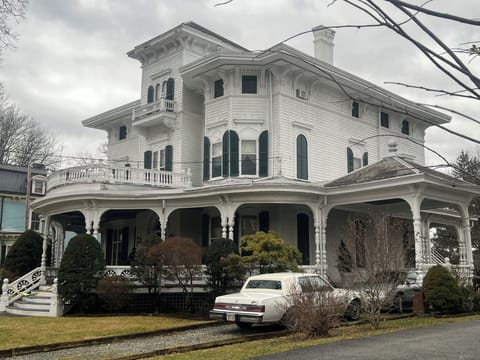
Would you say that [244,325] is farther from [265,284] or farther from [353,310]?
[353,310]

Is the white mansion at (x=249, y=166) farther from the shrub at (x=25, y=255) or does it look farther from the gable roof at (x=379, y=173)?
the shrub at (x=25, y=255)

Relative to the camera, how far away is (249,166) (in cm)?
2253

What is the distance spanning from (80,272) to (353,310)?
29.9 feet

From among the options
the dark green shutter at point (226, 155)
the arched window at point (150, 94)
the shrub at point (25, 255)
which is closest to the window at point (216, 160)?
the dark green shutter at point (226, 155)

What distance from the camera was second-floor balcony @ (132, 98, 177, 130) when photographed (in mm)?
24859

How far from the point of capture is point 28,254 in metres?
23.7

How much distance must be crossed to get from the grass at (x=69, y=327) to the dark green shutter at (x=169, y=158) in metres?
9.80

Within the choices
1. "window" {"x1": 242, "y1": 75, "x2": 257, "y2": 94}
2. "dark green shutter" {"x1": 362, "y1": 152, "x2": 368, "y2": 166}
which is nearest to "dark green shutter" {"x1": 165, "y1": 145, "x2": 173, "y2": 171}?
"window" {"x1": 242, "y1": 75, "x2": 257, "y2": 94}

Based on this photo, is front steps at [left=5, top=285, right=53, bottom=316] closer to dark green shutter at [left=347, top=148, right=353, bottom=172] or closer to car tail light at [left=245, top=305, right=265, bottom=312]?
car tail light at [left=245, top=305, right=265, bottom=312]

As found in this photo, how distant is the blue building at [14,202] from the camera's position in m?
39.5

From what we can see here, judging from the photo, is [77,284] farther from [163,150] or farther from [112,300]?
[163,150]

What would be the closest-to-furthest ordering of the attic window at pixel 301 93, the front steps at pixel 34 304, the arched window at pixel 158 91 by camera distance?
the front steps at pixel 34 304
the attic window at pixel 301 93
the arched window at pixel 158 91

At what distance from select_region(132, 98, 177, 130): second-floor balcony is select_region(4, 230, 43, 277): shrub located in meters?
7.30

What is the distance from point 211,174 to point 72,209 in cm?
606
